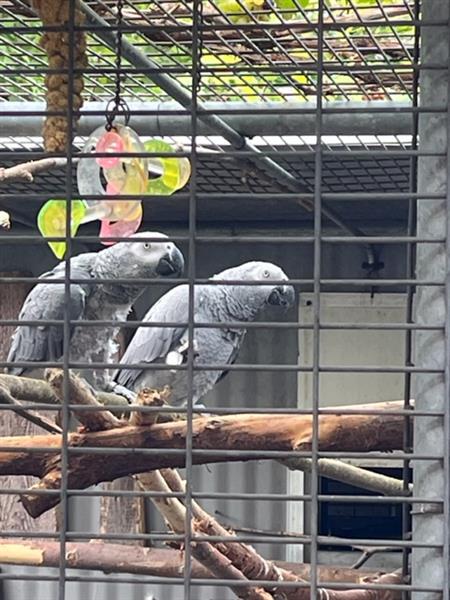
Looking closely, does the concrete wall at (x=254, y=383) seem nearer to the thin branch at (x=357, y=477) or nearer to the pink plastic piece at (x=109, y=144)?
the thin branch at (x=357, y=477)

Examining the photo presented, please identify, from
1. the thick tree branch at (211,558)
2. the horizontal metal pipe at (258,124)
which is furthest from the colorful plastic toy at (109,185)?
the thick tree branch at (211,558)

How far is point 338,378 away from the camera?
11.2ft

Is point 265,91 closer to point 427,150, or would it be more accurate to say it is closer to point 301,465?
point 301,465

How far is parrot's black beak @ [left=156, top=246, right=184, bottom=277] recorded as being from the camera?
260 centimetres

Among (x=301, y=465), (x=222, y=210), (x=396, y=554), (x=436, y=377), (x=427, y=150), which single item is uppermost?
(x=222, y=210)

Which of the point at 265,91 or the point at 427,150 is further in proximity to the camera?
the point at 265,91

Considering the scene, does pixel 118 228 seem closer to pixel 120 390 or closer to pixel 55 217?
pixel 55 217

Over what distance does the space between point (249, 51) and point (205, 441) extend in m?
0.75

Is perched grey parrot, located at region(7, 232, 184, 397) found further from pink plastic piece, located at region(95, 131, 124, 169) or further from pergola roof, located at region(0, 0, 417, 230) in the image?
pink plastic piece, located at region(95, 131, 124, 169)

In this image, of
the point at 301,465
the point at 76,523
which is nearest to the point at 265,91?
the point at 301,465

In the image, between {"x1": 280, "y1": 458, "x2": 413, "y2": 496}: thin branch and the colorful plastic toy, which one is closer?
the colorful plastic toy

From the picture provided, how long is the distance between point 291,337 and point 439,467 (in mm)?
2514

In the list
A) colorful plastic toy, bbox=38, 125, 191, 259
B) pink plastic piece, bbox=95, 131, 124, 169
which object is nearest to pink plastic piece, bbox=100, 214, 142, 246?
colorful plastic toy, bbox=38, 125, 191, 259

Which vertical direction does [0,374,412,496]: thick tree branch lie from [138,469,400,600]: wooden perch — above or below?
above
